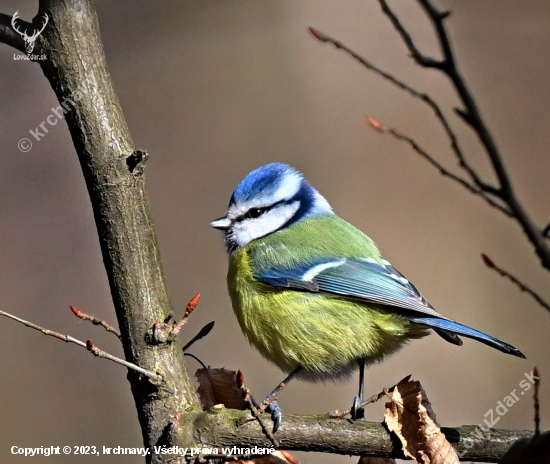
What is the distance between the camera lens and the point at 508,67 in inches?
177

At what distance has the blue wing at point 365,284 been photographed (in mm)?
1780

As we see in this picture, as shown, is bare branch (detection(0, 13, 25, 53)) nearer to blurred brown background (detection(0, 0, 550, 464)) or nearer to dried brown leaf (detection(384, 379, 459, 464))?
dried brown leaf (detection(384, 379, 459, 464))

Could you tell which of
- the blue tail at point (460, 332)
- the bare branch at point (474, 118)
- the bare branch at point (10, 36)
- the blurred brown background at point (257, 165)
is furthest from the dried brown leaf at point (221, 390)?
the blurred brown background at point (257, 165)

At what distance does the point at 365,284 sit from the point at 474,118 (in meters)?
1.19

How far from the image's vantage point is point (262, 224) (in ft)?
7.15

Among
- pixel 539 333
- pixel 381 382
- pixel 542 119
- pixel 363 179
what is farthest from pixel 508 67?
pixel 381 382

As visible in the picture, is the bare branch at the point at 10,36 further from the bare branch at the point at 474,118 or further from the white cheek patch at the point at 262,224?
the white cheek patch at the point at 262,224

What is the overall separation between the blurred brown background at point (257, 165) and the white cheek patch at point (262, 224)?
1.35 m

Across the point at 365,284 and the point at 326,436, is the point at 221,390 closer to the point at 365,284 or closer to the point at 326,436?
the point at 326,436

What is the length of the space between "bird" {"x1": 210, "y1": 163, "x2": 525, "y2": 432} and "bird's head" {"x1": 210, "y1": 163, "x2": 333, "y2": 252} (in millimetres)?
77

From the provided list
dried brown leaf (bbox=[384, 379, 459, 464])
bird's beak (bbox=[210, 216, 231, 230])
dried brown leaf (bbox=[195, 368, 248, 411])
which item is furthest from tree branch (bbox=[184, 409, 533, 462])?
bird's beak (bbox=[210, 216, 231, 230])

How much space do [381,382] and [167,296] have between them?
223cm

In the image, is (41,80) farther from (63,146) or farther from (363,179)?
(363,179)

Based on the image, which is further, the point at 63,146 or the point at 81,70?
the point at 63,146
